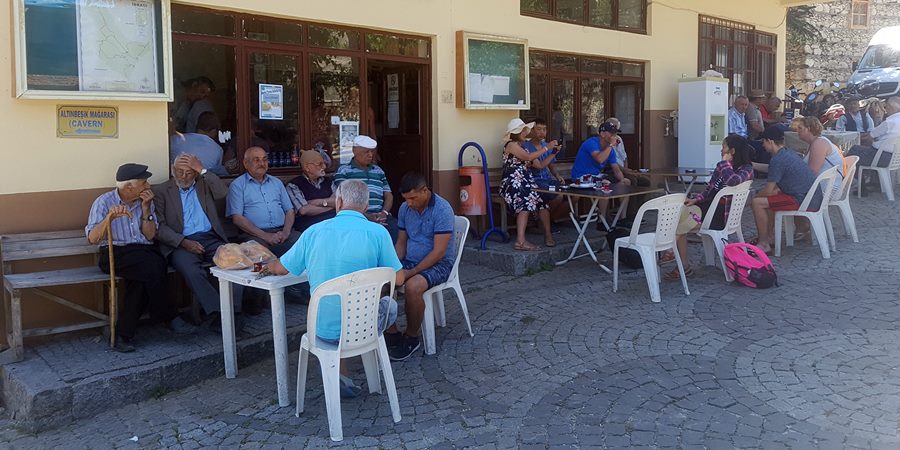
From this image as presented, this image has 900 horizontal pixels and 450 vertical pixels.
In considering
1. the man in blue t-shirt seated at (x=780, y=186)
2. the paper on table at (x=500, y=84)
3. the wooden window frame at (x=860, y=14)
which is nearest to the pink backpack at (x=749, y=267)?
the man in blue t-shirt seated at (x=780, y=186)

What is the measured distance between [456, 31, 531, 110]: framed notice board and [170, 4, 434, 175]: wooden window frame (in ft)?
1.20

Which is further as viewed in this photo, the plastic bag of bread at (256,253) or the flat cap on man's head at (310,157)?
the flat cap on man's head at (310,157)

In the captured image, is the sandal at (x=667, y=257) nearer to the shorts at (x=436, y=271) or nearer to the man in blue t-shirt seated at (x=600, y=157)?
the man in blue t-shirt seated at (x=600, y=157)

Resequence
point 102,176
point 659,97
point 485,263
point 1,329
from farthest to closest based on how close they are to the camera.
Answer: point 659,97 → point 485,263 → point 102,176 → point 1,329

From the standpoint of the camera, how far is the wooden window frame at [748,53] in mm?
12070

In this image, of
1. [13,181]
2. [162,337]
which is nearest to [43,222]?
[13,181]

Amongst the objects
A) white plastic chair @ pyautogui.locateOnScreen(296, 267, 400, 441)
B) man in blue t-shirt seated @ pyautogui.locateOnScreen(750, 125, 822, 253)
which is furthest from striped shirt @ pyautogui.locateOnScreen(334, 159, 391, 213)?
man in blue t-shirt seated @ pyautogui.locateOnScreen(750, 125, 822, 253)

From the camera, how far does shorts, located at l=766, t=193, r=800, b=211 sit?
7871 millimetres

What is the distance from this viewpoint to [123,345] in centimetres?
495

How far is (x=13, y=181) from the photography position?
5.06 meters

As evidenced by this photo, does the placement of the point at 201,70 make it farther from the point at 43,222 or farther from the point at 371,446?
the point at 371,446

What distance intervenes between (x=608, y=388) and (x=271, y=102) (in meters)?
4.01

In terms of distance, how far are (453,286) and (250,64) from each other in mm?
2845

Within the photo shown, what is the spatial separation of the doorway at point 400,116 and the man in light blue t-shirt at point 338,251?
3.92 m
